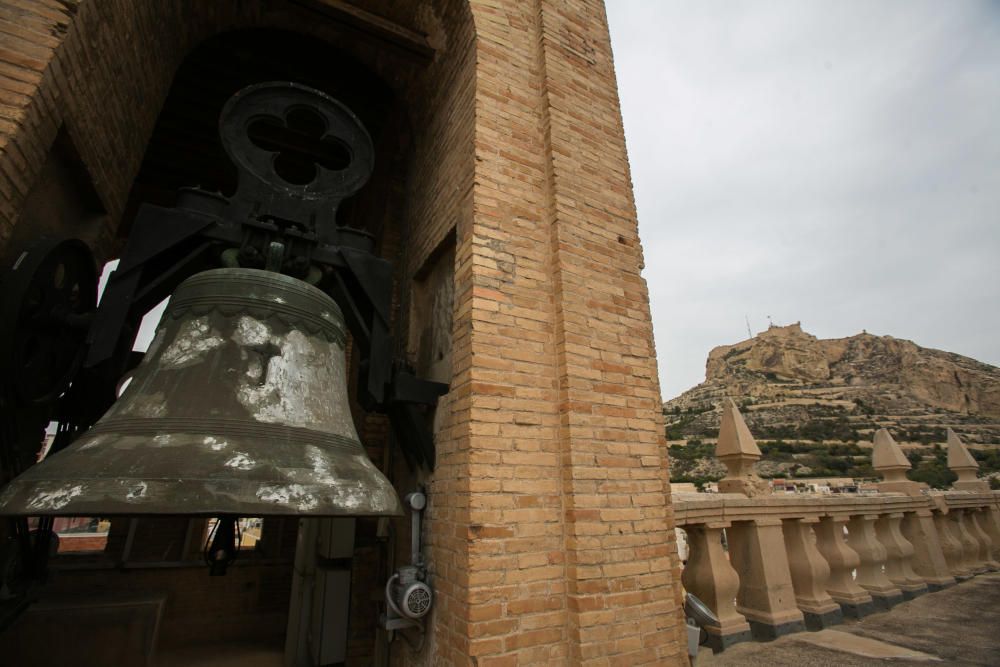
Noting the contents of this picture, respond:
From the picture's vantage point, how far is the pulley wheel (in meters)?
2.19

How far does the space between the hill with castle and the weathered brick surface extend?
43.0m

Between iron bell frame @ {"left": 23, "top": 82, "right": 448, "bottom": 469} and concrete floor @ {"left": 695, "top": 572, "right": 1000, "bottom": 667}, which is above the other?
iron bell frame @ {"left": 23, "top": 82, "right": 448, "bottom": 469}

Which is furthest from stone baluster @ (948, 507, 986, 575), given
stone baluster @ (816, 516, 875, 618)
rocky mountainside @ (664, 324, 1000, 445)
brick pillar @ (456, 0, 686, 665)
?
rocky mountainside @ (664, 324, 1000, 445)

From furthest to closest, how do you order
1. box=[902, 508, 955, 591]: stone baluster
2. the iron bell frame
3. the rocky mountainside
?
the rocky mountainside
box=[902, 508, 955, 591]: stone baluster
the iron bell frame

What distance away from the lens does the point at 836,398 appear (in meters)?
69.4

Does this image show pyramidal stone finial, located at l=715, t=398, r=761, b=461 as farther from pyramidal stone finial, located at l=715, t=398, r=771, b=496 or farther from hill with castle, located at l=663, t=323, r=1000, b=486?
hill with castle, located at l=663, t=323, r=1000, b=486

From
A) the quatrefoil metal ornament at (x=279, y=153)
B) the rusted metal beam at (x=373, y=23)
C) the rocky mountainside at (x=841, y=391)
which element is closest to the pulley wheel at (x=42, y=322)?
the quatrefoil metal ornament at (x=279, y=153)

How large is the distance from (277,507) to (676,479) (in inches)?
1804

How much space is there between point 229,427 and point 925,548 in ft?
26.3

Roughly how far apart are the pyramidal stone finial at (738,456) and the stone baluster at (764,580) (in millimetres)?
585

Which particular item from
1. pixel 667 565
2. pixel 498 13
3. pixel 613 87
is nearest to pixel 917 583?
pixel 667 565

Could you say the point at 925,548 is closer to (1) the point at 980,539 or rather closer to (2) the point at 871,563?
(2) the point at 871,563

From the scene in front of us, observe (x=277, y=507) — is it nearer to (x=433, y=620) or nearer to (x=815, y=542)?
(x=433, y=620)

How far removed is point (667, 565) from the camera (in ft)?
9.45
